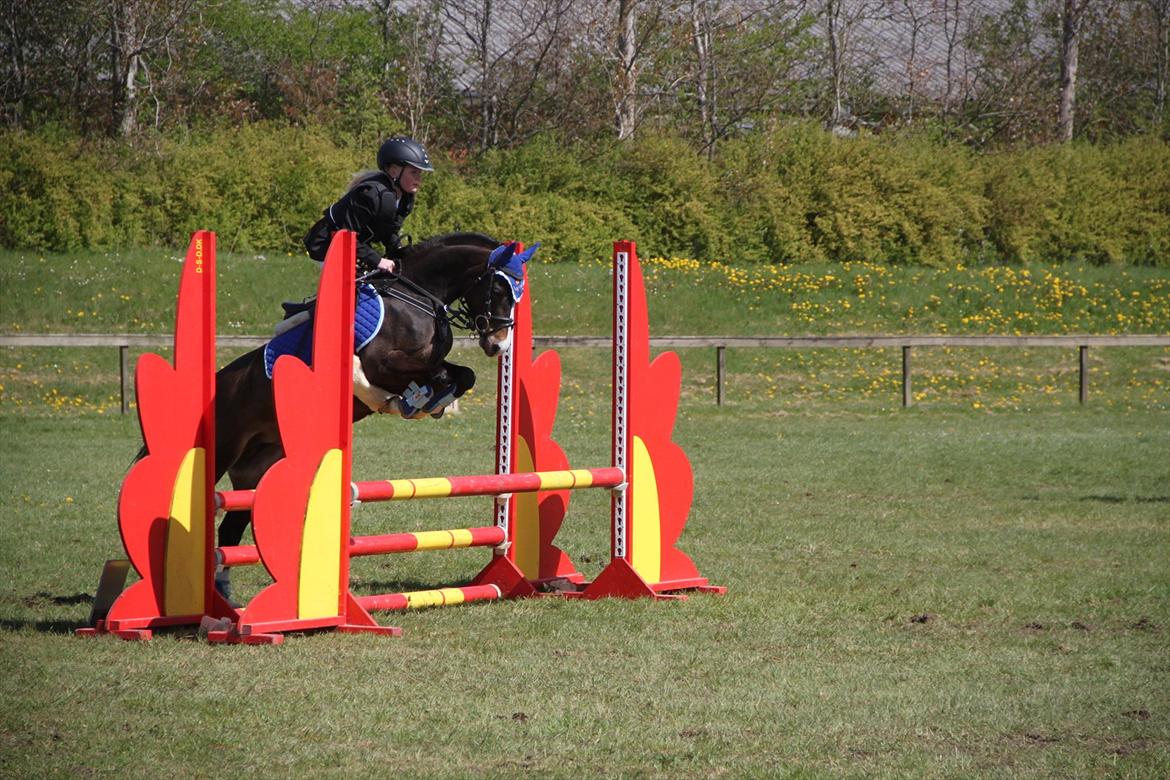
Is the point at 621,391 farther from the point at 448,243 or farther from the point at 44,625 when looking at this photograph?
the point at 44,625

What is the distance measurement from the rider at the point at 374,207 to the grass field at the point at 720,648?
211 cm

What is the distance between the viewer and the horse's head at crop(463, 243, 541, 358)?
313 inches

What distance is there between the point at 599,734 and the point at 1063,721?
1.87m

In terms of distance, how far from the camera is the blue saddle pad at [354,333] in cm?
777

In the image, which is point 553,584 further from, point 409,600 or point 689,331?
point 689,331

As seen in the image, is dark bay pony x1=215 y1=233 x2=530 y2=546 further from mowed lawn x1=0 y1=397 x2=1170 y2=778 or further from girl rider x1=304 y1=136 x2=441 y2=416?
mowed lawn x1=0 y1=397 x2=1170 y2=778

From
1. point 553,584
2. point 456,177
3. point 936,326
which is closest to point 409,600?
point 553,584

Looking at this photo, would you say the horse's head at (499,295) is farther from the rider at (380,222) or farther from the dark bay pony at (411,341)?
the rider at (380,222)

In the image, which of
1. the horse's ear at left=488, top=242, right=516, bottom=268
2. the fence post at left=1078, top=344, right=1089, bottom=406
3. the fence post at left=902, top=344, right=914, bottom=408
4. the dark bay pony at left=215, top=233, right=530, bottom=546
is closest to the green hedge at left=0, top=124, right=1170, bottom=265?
the fence post at left=1078, top=344, right=1089, bottom=406

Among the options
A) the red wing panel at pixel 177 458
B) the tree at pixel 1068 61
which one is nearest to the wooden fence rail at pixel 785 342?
the red wing panel at pixel 177 458

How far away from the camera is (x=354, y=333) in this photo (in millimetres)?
7828

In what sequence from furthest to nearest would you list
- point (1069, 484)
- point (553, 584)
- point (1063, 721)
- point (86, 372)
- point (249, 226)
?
point (249, 226), point (86, 372), point (1069, 484), point (553, 584), point (1063, 721)

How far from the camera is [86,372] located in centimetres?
2147

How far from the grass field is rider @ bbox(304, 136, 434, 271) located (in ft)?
6.92
